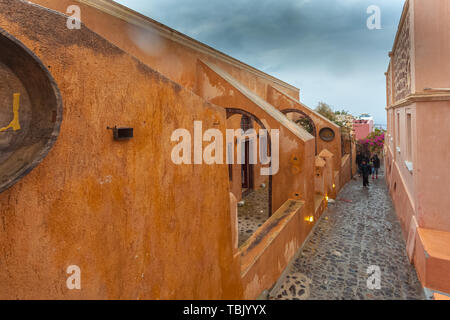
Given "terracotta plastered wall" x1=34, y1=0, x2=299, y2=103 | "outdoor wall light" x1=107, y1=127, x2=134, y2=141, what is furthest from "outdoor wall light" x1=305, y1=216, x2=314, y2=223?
"outdoor wall light" x1=107, y1=127, x2=134, y2=141

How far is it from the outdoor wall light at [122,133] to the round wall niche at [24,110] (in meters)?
0.54

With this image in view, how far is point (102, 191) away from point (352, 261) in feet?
23.2

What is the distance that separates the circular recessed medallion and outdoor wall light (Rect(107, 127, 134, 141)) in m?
14.0

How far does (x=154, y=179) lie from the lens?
108 inches

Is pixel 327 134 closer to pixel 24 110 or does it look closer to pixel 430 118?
pixel 430 118

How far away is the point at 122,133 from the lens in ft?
7.68

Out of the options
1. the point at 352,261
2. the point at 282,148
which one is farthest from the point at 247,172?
the point at 352,261

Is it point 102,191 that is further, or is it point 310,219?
point 310,219

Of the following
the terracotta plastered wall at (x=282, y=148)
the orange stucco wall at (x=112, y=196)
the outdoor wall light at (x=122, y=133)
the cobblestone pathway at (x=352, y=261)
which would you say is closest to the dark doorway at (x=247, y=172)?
the cobblestone pathway at (x=352, y=261)

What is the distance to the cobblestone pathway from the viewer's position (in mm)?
5836

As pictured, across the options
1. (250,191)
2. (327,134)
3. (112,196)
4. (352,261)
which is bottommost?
(352,261)

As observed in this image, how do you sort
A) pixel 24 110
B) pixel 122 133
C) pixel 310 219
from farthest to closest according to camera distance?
pixel 310 219
pixel 122 133
pixel 24 110

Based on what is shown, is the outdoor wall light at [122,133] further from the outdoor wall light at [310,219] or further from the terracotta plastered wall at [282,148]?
the outdoor wall light at [310,219]

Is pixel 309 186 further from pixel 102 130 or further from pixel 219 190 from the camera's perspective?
pixel 102 130
